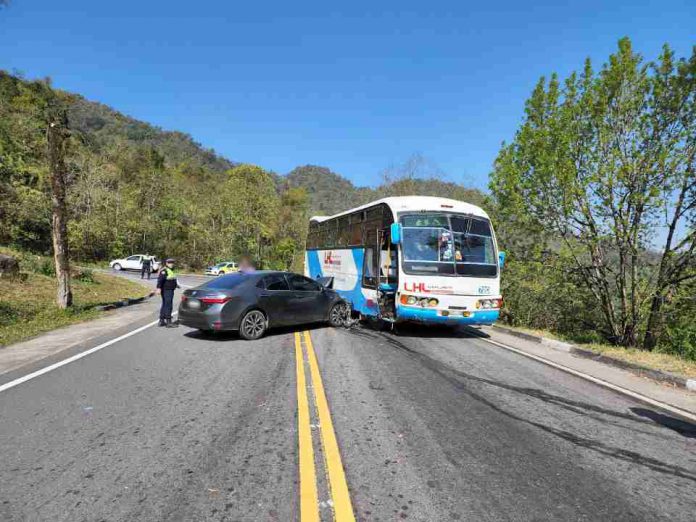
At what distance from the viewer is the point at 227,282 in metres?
10.2

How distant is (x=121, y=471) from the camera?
3.52 m

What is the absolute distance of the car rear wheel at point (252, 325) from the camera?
9.70 meters

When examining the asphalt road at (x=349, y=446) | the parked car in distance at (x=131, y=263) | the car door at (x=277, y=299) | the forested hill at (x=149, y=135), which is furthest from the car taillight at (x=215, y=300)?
the forested hill at (x=149, y=135)

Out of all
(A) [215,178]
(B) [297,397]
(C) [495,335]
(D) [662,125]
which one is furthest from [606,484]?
(A) [215,178]

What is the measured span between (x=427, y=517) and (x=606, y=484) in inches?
65.9

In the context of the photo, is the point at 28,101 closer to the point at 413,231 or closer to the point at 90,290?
the point at 90,290

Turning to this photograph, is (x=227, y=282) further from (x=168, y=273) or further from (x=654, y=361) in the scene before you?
(x=654, y=361)

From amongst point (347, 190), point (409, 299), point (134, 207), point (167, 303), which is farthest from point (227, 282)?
point (347, 190)

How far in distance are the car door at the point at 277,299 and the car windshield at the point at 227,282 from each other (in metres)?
0.45

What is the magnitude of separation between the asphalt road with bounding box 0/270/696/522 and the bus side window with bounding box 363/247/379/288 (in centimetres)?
466

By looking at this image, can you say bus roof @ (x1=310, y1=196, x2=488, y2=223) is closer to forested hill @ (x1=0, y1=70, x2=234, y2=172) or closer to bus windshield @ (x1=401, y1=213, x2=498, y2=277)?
bus windshield @ (x1=401, y1=213, x2=498, y2=277)

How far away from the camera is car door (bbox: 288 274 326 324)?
1098cm

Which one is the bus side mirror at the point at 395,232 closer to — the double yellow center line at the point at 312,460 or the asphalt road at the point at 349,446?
the asphalt road at the point at 349,446

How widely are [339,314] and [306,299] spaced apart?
1.36 m
